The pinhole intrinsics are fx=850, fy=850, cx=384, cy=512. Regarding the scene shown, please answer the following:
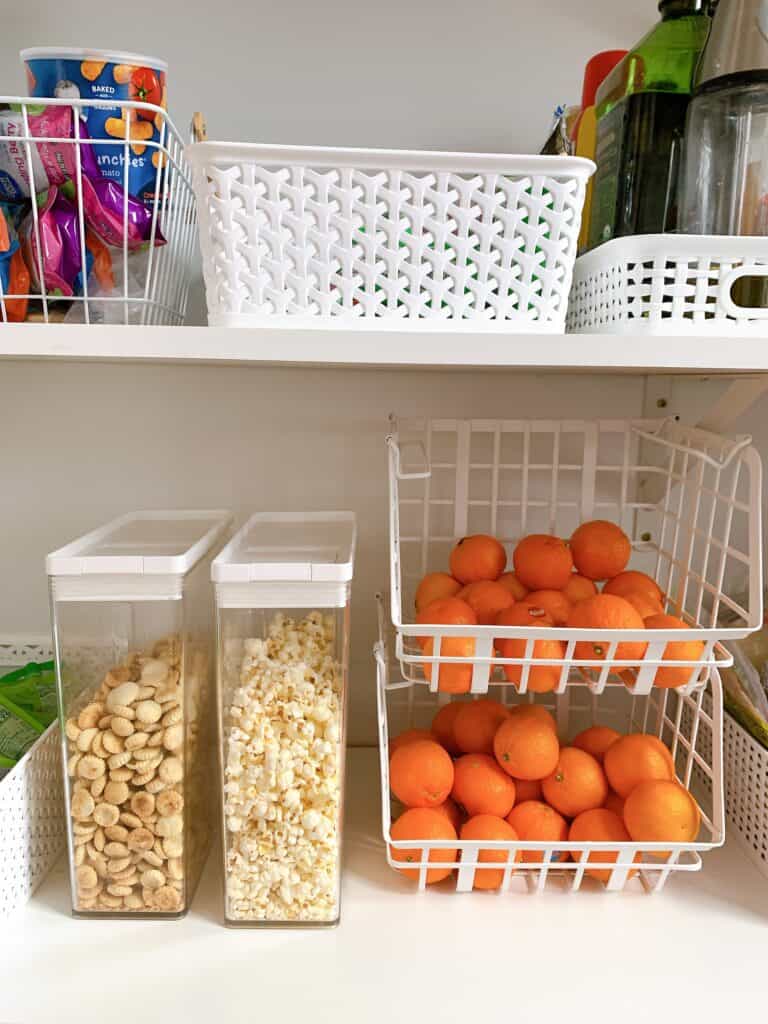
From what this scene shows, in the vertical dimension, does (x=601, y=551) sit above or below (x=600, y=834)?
above

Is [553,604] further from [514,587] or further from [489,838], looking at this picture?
[489,838]

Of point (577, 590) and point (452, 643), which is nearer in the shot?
point (452, 643)

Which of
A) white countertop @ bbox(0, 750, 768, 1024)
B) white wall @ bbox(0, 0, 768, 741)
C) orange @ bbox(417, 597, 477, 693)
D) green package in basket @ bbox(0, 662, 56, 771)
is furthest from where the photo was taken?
white wall @ bbox(0, 0, 768, 741)

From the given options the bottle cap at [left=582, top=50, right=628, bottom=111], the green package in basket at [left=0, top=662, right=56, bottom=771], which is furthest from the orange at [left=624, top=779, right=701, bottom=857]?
the bottle cap at [left=582, top=50, right=628, bottom=111]

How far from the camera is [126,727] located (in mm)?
727

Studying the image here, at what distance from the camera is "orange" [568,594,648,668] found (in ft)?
2.45

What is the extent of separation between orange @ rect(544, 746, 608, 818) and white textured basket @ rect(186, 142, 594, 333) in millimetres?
422

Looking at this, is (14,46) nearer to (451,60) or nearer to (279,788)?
(451,60)

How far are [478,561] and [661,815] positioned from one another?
0.97ft

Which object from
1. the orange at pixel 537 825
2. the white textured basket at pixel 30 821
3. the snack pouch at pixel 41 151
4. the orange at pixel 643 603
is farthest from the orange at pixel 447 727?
the snack pouch at pixel 41 151

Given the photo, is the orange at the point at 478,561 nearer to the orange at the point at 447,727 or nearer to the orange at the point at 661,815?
the orange at the point at 447,727

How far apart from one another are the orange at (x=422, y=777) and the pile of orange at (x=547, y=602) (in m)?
0.08

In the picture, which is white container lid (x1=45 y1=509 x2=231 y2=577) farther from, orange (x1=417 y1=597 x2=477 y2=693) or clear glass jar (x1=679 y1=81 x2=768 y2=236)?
clear glass jar (x1=679 y1=81 x2=768 y2=236)

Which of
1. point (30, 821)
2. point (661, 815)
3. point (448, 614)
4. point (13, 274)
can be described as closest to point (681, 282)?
point (448, 614)
